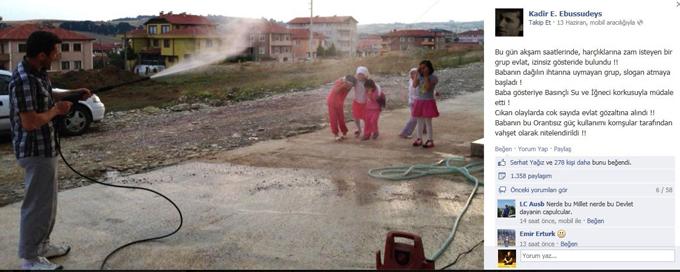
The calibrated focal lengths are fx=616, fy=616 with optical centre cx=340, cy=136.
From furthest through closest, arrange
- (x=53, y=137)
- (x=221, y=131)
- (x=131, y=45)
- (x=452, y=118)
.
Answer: (x=131, y=45)
(x=452, y=118)
(x=221, y=131)
(x=53, y=137)

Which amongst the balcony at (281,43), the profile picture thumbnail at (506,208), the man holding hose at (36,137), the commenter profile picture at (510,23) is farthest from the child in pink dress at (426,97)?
the balcony at (281,43)

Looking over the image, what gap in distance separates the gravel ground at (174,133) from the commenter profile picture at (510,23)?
5.23m

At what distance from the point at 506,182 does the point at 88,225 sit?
3.74m

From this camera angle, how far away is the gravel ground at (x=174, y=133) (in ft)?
26.3

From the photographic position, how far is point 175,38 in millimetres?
43938

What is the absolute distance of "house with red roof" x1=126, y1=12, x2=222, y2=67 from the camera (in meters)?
43.1

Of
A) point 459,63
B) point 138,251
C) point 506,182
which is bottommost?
point 138,251

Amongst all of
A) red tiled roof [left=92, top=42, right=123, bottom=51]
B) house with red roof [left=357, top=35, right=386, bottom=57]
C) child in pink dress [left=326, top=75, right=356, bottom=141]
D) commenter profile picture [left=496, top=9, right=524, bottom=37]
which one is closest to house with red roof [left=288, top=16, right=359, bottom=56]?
house with red roof [left=357, top=35, right=386, bottom=57]

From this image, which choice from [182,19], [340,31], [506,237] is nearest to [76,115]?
[506,237]

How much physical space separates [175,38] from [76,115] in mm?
33913

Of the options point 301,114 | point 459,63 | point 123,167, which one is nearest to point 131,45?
point 459,63

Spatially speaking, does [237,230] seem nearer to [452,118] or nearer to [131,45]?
[452,118]

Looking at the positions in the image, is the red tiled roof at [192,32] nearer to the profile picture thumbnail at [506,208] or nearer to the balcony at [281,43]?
the balcony at [281,43]

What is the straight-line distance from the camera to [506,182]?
3.06 m
